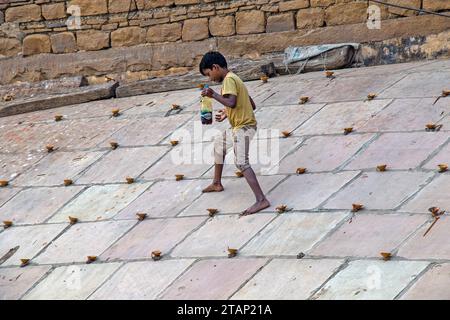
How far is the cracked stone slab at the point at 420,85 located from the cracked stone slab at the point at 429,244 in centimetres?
250

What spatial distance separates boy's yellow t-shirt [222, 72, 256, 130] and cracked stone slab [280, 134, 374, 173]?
75 centimetres

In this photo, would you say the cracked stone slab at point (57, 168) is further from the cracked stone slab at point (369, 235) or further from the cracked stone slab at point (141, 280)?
the cracked stone slab at point (369, 235)

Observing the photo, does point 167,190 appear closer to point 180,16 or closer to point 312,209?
point 312,209

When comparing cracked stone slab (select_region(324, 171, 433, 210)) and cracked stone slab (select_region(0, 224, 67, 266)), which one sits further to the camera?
cracked stone slab (select_region(0, 224, 67, 266))

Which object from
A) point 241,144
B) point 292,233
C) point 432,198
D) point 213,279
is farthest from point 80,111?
point 432,198

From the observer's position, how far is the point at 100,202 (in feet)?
31.7

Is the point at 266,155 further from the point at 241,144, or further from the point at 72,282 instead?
the point at 72,282

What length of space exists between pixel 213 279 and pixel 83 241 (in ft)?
4.97

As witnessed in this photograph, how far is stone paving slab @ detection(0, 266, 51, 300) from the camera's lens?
8516 mm

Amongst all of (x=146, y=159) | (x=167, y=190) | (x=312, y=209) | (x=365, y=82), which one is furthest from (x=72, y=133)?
(x=312, y=209)

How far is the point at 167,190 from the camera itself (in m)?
9.58

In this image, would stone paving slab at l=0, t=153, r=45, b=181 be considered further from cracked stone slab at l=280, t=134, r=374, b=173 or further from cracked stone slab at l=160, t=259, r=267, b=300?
cracked stone slab at l=160, t=259, r=267, b=300

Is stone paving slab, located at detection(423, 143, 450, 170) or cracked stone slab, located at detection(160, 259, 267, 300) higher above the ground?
stone paving slab, located at detection(423, 143, 450, 170)

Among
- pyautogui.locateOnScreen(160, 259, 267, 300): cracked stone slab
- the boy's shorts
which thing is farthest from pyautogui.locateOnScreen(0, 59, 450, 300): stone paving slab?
the boy's shorts
